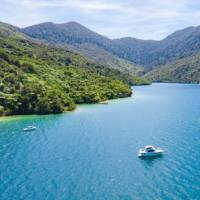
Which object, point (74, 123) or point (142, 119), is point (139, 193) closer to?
point (74, 123)

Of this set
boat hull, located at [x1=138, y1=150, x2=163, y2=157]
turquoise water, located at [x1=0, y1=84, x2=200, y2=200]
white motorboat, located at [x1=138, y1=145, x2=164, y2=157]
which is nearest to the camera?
turquoise water, located at [x1=0, y1=84, x2=200, y2=200]

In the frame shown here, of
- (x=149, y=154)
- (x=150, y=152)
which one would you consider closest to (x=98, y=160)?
(x=149, y=154)

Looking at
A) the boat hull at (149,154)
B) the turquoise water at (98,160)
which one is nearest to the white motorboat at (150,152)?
the boat hull at (149,154)

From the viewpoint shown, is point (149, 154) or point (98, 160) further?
point (149, 154)

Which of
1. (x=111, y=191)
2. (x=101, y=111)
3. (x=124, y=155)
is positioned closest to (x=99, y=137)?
(x=124, y=155)

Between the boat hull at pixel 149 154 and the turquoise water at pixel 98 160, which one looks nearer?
the turquoise water at pixel 98 160

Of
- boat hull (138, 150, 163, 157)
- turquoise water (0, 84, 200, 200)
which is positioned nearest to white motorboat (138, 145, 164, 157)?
boat hull (138, 150, 163, 157)

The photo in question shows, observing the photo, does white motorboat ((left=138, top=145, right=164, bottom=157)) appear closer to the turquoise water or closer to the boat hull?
the boat hull

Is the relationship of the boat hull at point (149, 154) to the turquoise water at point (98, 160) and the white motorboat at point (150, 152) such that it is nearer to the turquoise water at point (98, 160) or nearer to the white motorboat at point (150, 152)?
the white motorboat at point (150, 152)

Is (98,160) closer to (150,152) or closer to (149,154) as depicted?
(149,154)
